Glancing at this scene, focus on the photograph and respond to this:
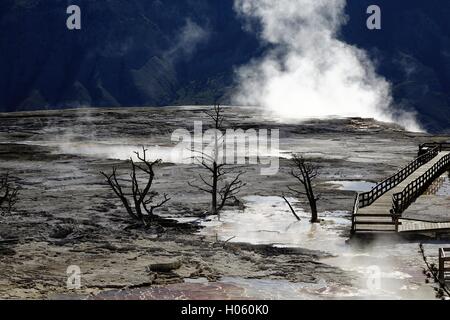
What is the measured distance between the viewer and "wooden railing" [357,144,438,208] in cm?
2622

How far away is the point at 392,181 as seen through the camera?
30.3 m

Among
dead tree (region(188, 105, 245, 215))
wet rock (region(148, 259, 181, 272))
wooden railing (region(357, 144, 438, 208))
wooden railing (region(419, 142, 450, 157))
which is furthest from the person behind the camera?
wooden railing (region(419, 142, 450, 157))

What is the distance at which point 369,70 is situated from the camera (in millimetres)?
172625

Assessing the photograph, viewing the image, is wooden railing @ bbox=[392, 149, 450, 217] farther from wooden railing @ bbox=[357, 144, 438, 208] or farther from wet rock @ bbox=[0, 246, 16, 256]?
wet rock @ bbox=[0, 246, 16, 256]

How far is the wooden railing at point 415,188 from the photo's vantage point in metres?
24.1

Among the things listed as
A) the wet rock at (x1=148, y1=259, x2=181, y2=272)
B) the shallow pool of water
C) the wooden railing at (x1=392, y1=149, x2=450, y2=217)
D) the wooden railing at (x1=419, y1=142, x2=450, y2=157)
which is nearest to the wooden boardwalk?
the wooden railing at (x1=392, y1=149, x2=450, y2=217)

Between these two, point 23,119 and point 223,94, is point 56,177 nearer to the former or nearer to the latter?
point 23,119

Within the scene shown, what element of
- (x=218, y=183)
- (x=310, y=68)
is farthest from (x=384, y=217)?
(x=310, y=68)

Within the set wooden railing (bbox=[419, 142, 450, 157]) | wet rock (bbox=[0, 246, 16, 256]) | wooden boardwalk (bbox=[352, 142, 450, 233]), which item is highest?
wooden railing (bbox=[419, 142, 450, 157])

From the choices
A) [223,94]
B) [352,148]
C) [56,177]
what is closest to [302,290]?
[56,177]

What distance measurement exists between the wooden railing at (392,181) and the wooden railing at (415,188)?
0.80 metres

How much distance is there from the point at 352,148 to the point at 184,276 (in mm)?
39674

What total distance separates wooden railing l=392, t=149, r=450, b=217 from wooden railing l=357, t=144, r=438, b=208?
2.61 ft

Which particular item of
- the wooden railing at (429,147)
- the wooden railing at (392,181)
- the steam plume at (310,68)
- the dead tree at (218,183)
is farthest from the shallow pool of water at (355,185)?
the steam plume at (310,68)
